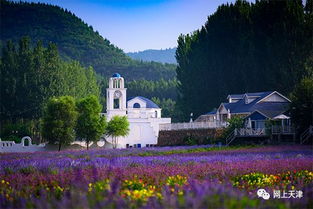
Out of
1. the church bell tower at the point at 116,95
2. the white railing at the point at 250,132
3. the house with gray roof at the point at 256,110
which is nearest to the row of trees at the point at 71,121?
the house with gray roof at the point at 256,110

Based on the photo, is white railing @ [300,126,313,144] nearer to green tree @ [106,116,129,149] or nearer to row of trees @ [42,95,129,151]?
row of trees @ [42,95,129,151]

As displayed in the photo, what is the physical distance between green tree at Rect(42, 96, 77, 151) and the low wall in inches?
411

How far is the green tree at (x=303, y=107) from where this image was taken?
44094 mm

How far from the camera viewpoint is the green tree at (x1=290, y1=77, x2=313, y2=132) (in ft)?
145

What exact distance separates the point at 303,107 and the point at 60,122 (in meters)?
25.0

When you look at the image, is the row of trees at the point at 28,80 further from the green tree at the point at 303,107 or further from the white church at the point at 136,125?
the green tree at the point at 303,107

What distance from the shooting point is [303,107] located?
44.2 meters

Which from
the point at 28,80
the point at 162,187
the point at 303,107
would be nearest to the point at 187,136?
the point at 303,107

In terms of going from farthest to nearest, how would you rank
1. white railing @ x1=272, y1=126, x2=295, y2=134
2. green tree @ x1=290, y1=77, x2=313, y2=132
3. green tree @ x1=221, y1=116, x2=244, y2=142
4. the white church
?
the white church → green tree @ x1=221, y1=116, x2=244, y2=142 → white railing @ x1=272, y1=126, x2=295, y2=134 → green tree @ x1=290, y1=77, x2=313, y2=132

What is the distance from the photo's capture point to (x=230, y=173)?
14672 millimetres

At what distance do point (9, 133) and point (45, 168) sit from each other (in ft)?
190

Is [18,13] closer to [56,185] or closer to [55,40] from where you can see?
[55,40]

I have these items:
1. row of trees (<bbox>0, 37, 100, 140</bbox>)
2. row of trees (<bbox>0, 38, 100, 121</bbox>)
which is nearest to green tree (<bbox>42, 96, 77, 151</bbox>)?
row of trees (<bbox>0, 37, 100, 140</bbox>)

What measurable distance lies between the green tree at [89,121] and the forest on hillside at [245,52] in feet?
58.1
